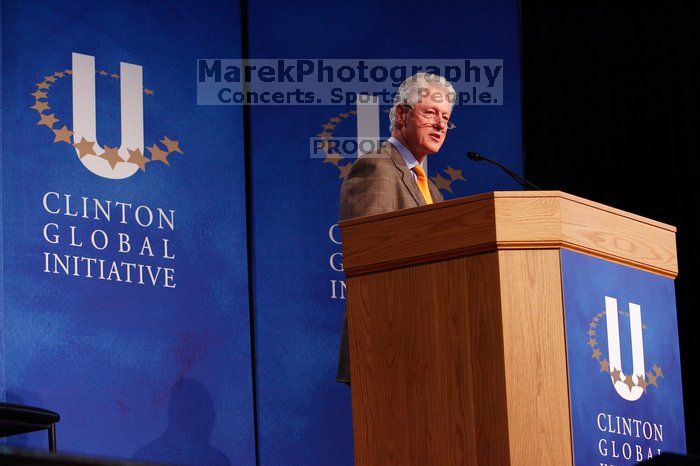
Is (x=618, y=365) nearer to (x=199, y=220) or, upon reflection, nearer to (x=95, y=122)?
(x=199, y=220)

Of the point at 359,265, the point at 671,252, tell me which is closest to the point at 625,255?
the point at 671,252

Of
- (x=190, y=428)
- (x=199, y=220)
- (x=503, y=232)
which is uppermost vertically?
(x=199, y=220)

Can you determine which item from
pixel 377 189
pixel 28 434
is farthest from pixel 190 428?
pixel 377 189

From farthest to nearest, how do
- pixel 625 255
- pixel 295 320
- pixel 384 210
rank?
1. pixel 295 320
2. pixel 384 210
3. pixel 625 255

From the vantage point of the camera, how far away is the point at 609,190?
5.11 meters

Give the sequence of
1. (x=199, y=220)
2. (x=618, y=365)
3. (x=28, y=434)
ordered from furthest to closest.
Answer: (x=199, y=220), (x=28, y=434), (x=618, y=365)

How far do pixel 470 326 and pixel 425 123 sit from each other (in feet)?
3.60

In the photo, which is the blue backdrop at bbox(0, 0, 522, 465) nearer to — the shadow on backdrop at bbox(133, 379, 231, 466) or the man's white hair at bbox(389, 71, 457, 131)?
the shadow on backdrop at bbox(133, 379, 231, 466)

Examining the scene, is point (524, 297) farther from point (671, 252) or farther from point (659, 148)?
point (659, 148)

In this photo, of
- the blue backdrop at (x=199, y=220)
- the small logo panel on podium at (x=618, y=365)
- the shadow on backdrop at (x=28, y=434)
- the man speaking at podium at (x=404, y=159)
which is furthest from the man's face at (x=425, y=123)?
the shadow on backdrop at (x=28, y=434)

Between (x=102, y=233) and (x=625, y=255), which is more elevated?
(x=102, y=233)

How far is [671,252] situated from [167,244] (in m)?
2.32

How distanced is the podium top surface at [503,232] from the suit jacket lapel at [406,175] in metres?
0.48

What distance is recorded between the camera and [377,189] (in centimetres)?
313
